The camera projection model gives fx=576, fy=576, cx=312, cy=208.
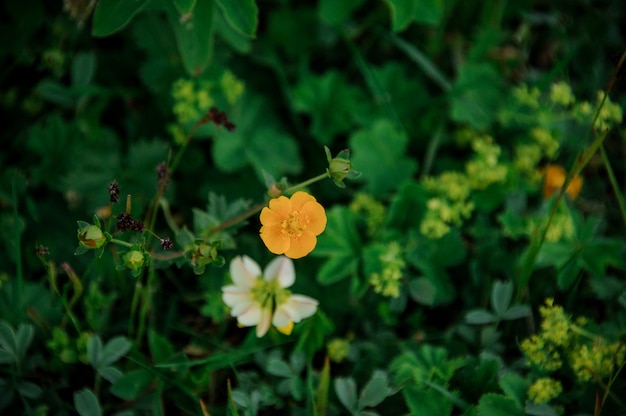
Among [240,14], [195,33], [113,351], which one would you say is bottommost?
[113,351]

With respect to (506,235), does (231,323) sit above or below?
below

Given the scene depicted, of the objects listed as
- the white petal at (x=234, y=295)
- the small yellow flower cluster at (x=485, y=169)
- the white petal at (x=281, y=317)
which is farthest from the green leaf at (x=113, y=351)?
the small yellow flower cluster at (x=485, y=169)

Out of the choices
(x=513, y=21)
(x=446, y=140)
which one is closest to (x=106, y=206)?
(x=446, y=140)

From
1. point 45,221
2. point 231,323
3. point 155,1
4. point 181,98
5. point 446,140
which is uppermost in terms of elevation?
point 155,1

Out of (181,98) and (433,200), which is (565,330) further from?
(181,98)

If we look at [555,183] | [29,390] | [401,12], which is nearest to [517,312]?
[555,183]

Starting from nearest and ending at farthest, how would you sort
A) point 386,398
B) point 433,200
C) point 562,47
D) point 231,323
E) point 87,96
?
point 386,398 → point 433,200 → point 231,323 → point 87,96 → point 562,47

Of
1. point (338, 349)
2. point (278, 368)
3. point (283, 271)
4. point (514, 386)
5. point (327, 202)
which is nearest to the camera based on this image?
point (283, 271)

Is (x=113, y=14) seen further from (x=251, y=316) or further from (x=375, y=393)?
(x=375, y=393)
